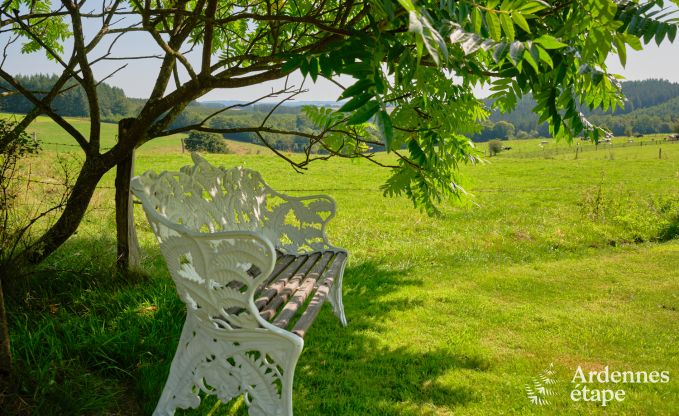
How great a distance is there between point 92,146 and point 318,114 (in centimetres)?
205

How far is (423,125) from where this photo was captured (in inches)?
161

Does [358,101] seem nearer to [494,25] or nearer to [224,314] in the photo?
[494,25]

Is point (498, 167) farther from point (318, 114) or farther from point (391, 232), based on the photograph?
point (318, 114)

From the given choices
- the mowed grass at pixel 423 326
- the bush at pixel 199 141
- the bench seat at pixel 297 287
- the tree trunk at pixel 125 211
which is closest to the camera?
the bench seat at pixel 297 287

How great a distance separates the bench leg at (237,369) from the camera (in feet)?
8.45

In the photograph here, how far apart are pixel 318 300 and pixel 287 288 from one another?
223mm

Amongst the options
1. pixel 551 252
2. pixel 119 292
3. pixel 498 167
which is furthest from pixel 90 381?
pixel 498 167

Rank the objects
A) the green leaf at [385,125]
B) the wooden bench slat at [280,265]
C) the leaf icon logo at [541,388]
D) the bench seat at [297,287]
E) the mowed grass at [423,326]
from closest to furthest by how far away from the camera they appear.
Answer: the green leaf at [385,125] < the bench seat at [297,287] < the mowed grass at [423,326] < the leaf icon logo at [541,388] < the wooden bench slat at [280,265]

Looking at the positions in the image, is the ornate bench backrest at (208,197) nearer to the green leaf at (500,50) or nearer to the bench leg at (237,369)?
the bench leg at (237,369)

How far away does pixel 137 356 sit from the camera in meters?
3.31

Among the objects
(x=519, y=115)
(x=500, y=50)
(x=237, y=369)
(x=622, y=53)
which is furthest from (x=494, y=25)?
(x=519, y=115)

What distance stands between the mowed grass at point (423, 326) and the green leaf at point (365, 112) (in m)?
2.28

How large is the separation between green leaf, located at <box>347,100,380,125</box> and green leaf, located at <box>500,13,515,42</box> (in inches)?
15.4

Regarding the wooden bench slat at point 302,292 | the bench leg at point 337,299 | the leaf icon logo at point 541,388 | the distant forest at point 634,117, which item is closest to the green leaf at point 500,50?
the wooden bench slat at point 302,292
